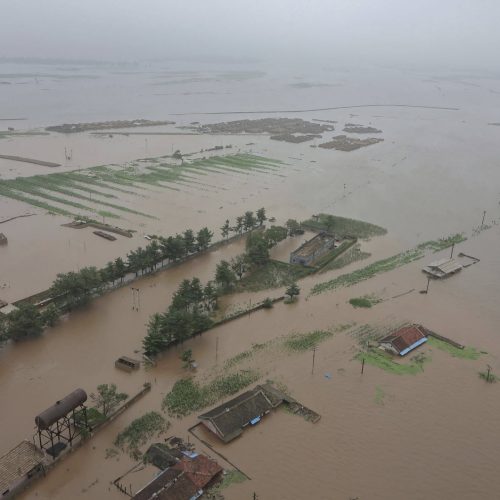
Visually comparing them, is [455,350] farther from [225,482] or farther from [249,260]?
[225,482]

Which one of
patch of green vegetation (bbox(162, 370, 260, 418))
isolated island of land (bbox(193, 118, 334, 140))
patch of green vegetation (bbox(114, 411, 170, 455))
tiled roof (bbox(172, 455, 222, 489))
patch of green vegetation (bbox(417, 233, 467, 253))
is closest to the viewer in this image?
tiled roof (bbox(172, 455, 222, 489))

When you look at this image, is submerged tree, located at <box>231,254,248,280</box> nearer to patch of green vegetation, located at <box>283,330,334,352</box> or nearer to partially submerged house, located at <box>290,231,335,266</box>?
partially submerged house, located at <box>290,231,335,266</box>

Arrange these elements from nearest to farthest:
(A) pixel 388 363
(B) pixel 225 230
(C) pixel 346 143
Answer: (A) pixel 388 363
(B) pixel 225 230
(C) pixel 346 143

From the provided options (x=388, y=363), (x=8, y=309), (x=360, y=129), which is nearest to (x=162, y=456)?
(x=388, y=363)

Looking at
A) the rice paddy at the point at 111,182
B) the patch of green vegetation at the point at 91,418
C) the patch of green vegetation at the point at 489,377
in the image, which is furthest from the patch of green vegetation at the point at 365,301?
the rice paddy at the point at 111,182

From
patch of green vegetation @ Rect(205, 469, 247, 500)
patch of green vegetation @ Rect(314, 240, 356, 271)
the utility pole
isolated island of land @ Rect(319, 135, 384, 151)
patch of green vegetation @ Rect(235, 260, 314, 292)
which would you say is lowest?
isolated island of land @ Rect(319, 135, 384, 151)

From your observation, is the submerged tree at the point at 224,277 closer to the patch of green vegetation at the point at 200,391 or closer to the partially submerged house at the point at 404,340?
the patch of green vegetation at the point at 200,391

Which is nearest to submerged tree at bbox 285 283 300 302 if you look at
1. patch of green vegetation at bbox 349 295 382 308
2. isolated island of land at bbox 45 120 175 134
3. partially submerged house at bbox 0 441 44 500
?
patch of green vegetation at bbox 349 295 382 308
